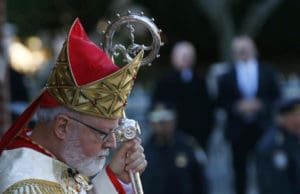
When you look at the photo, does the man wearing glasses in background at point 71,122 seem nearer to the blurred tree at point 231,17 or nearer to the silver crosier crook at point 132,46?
the silver crosier crook at point 132,46

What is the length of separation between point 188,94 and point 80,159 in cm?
731

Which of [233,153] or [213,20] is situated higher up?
[213,20]

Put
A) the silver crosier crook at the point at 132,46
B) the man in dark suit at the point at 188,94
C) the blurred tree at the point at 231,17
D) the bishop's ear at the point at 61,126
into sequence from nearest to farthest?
1. the bishop's ear at the point at 61,126
2. the silver crosier crook at the point at 132,46
3. the man in dark suit at the point at 188,94
4. the blurred tree at the point at 231,17

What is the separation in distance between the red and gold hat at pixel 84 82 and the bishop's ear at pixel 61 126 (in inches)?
2.3

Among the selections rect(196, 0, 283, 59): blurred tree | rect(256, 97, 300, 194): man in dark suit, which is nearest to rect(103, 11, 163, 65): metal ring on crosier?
rect(256, 97, 300, 194): man in dark suit

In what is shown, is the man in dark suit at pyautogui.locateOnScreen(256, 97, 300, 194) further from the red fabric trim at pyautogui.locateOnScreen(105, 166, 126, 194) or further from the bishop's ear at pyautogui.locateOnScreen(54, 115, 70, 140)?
the bishop's ear at pyautogui.locateOnScreen(54, 115, 70, 140)

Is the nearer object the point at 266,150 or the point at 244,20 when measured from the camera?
the point at 266,150

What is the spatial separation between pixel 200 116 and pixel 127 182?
712 centimetres

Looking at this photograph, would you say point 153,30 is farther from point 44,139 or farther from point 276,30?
point 276,30

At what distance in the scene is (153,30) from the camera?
17.3 feet

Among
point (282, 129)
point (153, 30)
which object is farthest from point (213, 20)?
point (153, 30)

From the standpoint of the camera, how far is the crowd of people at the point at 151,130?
194 inches

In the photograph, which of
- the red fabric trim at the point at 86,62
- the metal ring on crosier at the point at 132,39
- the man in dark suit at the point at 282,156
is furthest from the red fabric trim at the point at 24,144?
the man in dark suit at the point at 282,156

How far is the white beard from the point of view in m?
4.93
